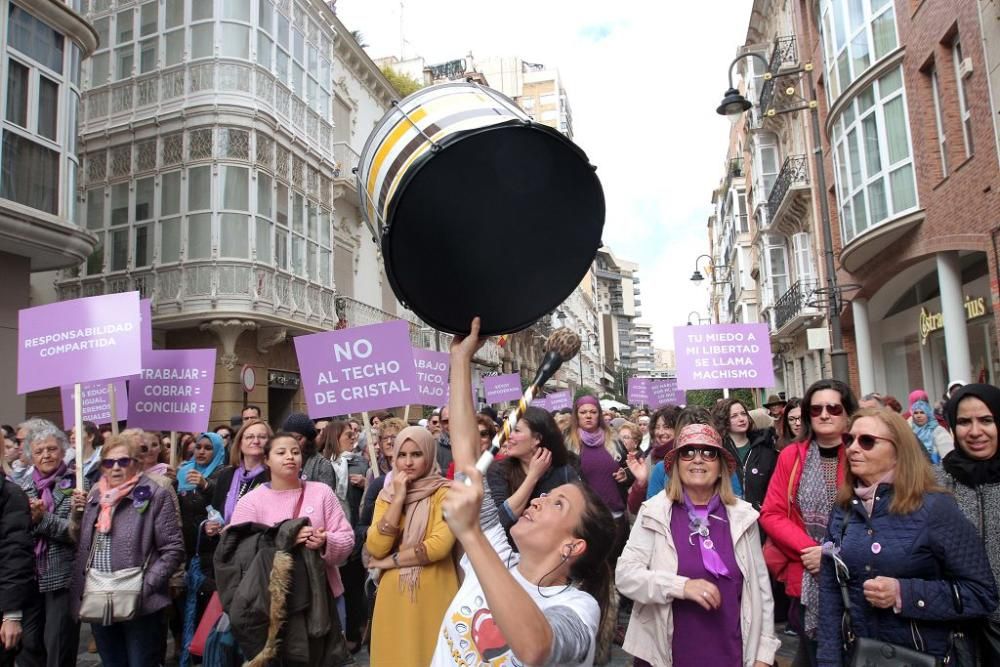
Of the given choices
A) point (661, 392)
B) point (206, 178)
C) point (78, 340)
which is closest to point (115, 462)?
point (78, 340)

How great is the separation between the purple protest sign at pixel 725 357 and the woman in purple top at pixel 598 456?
106 inches

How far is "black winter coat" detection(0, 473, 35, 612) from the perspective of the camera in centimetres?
435

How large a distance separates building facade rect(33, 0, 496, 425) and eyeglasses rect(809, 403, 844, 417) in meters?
13.9

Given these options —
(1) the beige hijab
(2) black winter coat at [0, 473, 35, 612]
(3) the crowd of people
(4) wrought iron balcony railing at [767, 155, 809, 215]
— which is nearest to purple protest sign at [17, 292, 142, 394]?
(3) the crowd of people

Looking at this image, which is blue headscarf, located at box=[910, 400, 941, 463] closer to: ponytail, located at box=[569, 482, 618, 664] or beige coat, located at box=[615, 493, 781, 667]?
beige coat, located at box=[615, 493, 781, 667]

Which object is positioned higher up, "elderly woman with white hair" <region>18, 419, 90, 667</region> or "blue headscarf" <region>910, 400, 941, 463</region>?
"blue headscarf" <region>910, 400, 941, 463</region>

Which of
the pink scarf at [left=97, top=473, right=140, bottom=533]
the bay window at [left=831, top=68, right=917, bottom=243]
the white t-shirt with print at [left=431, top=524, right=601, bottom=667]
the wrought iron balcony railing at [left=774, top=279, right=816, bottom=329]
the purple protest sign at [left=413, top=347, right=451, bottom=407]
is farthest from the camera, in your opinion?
the wrought iron balcony railing at [left=774, top=279, right=816, bottom=329]

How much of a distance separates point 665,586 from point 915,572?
0.97m

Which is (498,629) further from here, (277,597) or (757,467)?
(757,467)

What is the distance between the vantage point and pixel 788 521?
4.01 metres

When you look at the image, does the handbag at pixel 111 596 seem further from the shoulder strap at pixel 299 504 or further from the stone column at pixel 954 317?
the stone column at pixel 954 317

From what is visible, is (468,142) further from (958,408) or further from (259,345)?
(259,345)

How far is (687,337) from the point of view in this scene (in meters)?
9.74

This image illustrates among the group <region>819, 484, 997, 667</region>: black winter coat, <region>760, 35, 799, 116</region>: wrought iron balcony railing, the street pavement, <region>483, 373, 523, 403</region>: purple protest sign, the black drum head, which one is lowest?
the street pavement
